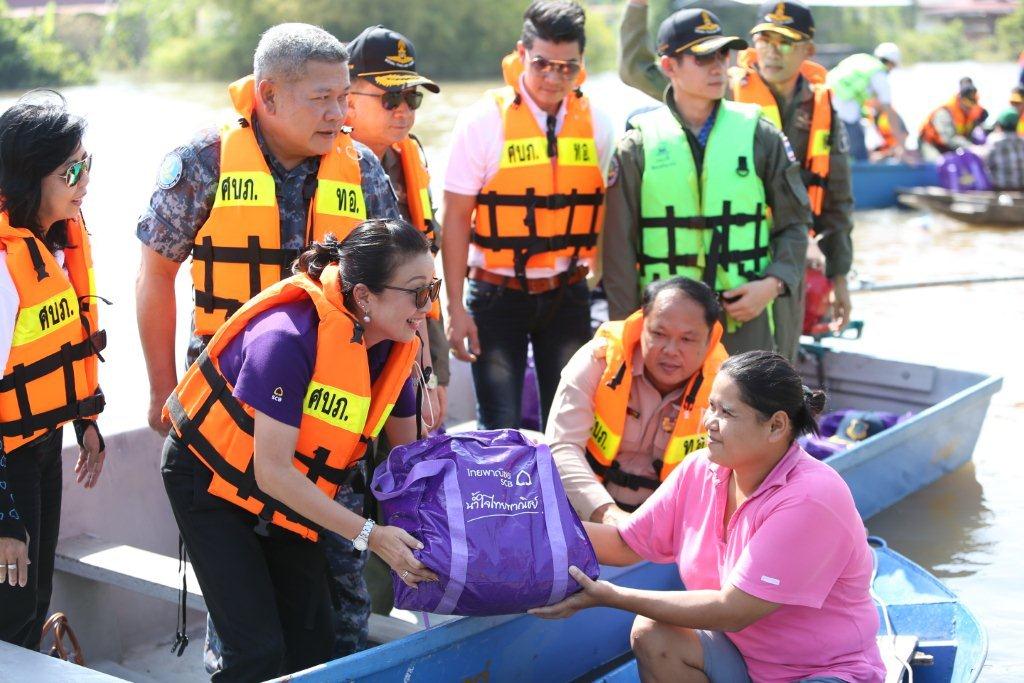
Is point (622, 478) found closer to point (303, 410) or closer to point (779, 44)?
point (303, 410)

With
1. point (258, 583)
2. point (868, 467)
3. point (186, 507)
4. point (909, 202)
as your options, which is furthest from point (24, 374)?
point (909, 202)

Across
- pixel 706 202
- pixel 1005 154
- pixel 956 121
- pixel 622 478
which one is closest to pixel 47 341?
pixel 622 478

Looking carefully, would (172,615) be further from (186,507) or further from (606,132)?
(606,132)

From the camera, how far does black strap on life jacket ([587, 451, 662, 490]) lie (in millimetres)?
3668

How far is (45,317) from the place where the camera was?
9.48 feet

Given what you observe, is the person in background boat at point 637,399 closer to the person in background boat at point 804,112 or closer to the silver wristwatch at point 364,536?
Answer: the silver wristwatch at point 364,536

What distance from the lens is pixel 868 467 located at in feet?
15.1

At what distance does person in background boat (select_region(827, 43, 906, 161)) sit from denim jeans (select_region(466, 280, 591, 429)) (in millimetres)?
7334

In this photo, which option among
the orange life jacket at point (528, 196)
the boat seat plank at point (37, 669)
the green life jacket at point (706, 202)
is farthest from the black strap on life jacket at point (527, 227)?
the boat seat plank at point (37, 669)

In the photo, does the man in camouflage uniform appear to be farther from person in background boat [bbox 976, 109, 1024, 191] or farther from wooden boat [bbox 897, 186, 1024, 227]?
person in background boat [bbox 976, 109, 1024, 191]

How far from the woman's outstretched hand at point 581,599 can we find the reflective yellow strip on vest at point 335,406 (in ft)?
1.93

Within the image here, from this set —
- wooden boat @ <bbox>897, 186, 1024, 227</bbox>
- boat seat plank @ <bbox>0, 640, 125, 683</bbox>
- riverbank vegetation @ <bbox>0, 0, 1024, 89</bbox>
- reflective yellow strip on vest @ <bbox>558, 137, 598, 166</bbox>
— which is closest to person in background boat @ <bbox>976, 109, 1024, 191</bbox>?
wooden boat @ <bbox>897, 186, 1024, 227</bbox>

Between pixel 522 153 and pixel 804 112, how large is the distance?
1530mm

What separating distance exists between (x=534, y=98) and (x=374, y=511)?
1776mm
